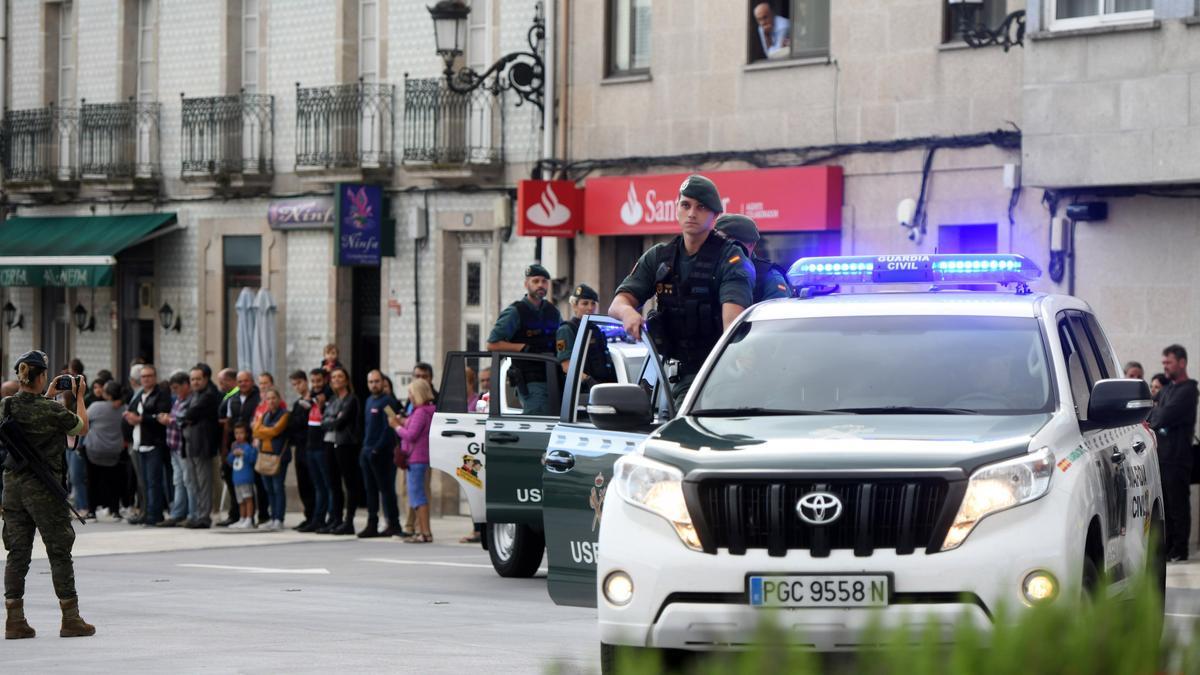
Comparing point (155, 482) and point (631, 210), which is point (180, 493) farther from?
point (631, 210)

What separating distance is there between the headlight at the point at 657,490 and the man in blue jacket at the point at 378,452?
14.7m

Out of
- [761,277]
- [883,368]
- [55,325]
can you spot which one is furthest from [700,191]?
[55,325]

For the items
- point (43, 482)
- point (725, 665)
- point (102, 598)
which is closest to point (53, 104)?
point (102, 598)

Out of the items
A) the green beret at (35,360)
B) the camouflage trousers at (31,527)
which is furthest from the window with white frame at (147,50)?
the camouflage trousers at (31,527)

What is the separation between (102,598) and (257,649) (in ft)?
14.4

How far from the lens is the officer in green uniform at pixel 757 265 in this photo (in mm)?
11133

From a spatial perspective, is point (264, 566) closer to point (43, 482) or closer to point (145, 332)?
point (43, 482)

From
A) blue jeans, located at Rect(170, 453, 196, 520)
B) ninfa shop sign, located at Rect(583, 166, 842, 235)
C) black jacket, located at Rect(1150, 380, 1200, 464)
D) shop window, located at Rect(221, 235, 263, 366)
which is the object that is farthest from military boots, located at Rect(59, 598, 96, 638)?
shop window, located at Rect(221, 235, 263, 366)

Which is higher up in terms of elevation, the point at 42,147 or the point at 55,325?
the point at 42,147

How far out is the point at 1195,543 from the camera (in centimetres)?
2002

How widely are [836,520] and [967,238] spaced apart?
1531 cm

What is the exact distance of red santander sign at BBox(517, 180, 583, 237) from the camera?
1046 inches

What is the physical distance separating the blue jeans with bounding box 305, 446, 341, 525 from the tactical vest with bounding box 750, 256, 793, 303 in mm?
12837

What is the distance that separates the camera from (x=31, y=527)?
526 inches
